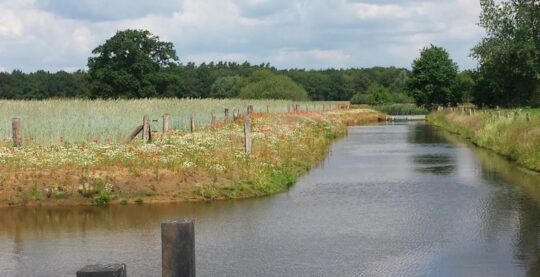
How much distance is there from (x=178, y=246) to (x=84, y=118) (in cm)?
2348

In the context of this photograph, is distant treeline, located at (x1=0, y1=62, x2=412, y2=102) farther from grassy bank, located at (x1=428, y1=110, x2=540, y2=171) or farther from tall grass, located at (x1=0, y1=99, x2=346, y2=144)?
grassy bank, located at (x1=428, y1=110, x2=540, y2=171)

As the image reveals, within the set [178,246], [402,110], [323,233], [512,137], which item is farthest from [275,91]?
[178,246]

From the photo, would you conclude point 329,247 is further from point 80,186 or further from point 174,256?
point 80,186

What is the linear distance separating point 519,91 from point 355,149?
40.4m

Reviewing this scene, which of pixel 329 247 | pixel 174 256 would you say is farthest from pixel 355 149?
pixel 174 256

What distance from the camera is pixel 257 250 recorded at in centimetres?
1183

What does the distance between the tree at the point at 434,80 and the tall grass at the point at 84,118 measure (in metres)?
58.3

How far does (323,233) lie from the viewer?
1327 centimetres

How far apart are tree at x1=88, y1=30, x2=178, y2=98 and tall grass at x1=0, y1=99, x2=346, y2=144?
3988cm

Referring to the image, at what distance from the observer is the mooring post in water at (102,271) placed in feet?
14.8

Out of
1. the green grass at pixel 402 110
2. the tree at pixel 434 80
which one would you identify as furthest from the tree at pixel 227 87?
the tree at pixel 434 80

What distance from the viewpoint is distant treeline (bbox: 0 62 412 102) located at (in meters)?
84.8

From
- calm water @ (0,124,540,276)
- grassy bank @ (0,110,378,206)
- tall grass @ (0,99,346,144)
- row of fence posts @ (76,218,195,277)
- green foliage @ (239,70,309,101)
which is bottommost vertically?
calm water @ (0,124,540,276)

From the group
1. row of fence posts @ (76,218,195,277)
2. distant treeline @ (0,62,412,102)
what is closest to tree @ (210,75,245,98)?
distant treeline @ (0,62,412,102)
